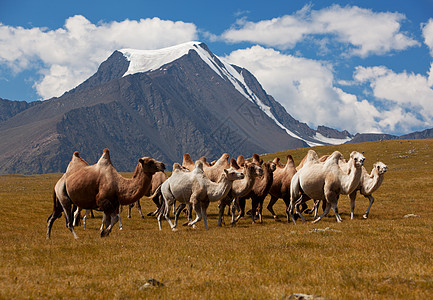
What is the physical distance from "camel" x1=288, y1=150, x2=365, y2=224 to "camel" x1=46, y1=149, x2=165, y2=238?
8183 mm

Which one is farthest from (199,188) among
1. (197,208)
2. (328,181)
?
(328,181)

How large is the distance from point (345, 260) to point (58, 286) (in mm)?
7195

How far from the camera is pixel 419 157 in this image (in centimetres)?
8575

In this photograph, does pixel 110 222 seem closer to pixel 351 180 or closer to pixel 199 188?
pixel 199 188

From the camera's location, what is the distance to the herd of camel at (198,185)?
17.8 m

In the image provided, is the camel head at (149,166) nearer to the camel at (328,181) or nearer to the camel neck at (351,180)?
the camel at (328,181)

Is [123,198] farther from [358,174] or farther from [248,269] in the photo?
Answer: [358,174]

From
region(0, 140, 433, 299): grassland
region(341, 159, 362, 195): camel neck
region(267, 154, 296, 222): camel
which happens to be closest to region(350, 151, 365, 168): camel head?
region(341, 159, 362, 195): camel neck

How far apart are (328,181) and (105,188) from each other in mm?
11260

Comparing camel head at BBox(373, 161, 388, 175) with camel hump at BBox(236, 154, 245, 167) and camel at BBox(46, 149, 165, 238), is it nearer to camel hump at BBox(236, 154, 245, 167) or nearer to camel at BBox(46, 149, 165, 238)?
camel hump at BBox(236, 154, 245, 167)

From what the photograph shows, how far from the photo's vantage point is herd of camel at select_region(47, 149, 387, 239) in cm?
1778

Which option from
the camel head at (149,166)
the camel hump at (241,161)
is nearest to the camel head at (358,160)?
the camel hump at (241,161)

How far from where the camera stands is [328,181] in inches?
846

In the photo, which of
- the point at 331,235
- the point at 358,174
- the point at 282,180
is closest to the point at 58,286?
the point at 331,235
